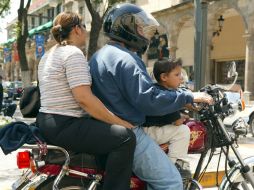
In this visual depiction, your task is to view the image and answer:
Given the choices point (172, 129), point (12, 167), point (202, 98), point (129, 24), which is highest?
point (129, 24)

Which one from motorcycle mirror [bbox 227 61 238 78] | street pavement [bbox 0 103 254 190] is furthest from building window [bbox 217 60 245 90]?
motorcycle mirror [bbox 227 61 238 78]

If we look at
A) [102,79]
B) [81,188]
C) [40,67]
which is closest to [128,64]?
[102,79]

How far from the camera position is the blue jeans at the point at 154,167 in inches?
117

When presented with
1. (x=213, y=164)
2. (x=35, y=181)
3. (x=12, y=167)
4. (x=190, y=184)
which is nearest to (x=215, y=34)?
(x=213, y=164)

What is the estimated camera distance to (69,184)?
9.86ft

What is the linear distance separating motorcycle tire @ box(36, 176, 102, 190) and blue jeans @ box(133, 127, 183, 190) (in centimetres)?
32

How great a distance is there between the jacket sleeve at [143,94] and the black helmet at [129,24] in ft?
0.97

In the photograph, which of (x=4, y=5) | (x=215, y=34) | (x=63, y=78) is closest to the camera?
(x=63, y=78)

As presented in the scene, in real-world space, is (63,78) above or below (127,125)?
above

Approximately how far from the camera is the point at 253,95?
21.1 m

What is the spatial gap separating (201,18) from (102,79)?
6.61 m

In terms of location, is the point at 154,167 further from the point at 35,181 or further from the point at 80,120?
the point at 35,181

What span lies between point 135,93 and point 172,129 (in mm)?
499

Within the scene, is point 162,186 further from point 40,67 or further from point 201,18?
point 201,18
